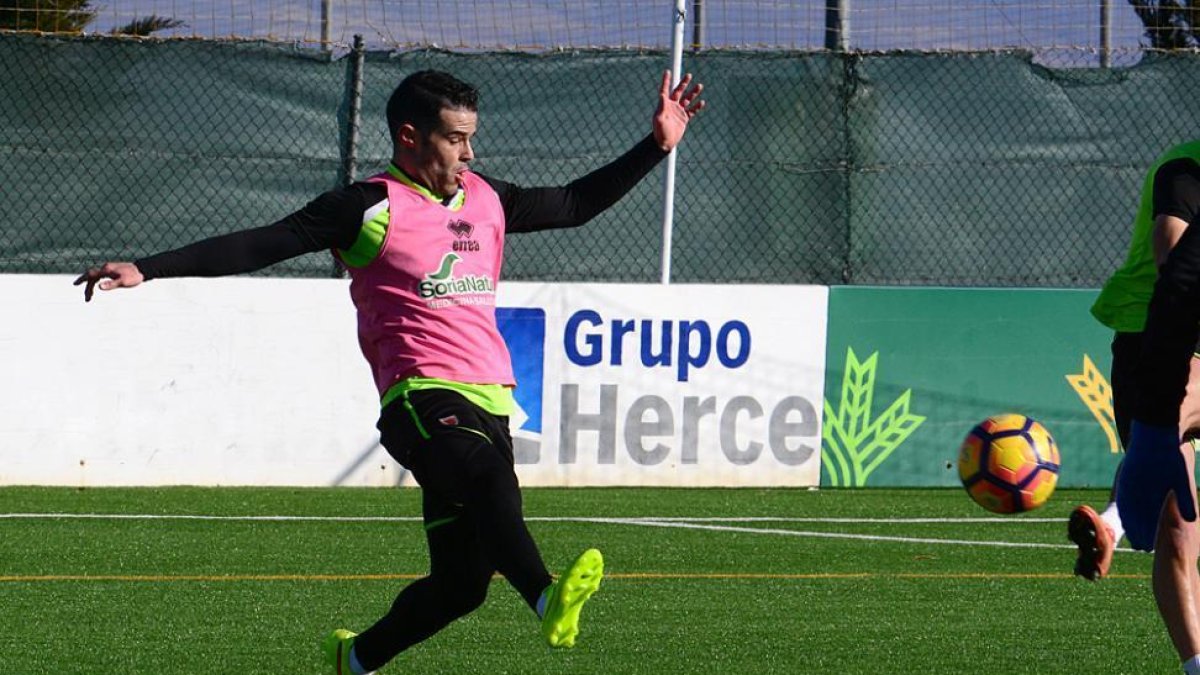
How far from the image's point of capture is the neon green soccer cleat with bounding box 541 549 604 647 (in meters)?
5.57

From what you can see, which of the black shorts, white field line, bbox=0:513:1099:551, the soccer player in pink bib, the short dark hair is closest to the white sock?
the black shorts

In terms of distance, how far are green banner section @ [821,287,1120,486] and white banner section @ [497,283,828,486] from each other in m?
0.19

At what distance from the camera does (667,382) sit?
538 inches

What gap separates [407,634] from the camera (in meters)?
6.32

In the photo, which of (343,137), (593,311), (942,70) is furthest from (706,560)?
(942,70)

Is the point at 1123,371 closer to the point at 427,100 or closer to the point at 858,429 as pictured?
the point at 427,100

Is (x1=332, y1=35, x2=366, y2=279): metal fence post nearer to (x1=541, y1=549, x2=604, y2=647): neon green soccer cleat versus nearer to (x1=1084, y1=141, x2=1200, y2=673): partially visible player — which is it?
(x1=1084, y1=141, x2=1200, y2=673): partially visible player

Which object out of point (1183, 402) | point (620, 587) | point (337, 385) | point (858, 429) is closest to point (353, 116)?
point (337, 385)

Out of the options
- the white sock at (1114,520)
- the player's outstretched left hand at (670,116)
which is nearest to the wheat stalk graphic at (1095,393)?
the player's outstretched left hand at (670,116)

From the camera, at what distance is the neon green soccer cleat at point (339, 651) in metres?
6.51

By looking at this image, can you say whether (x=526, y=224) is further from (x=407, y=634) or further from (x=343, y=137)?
(x=343, y=137)

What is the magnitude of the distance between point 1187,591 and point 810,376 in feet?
25.0

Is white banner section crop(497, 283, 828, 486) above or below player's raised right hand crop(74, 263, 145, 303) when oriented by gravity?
below

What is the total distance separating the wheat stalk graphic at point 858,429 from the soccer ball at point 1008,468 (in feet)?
18.2
